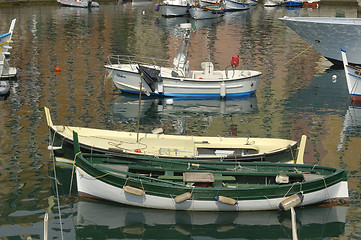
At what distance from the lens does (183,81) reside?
34.8 metres

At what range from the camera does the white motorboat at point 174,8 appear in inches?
3430

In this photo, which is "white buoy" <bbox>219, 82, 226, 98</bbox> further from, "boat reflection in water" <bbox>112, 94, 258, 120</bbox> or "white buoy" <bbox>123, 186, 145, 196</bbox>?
"white buoy" <bbox>123, 186, 145, 196</bbox>

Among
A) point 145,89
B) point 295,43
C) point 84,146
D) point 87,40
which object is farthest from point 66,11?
point 84,146

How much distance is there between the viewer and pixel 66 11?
90.1 m

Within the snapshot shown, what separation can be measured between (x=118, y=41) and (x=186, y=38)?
88.0 ft

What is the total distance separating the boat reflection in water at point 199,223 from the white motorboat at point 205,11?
69547mm

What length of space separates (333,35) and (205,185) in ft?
92.2

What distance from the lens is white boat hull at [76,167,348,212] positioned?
63.7 ft

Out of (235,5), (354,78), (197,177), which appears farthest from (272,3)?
(197,177)

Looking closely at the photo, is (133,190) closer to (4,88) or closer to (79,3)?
(4,88)

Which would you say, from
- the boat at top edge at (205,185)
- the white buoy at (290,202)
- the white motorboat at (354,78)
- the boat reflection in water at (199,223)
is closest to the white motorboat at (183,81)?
the white motorboat at (354,78)

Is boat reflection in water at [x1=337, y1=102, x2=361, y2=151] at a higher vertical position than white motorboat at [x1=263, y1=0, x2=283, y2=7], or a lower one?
lower

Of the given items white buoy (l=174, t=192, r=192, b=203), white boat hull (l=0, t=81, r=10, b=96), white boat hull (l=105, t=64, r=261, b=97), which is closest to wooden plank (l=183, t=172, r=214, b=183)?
white buoy (l=174, t=192, r=192, b=203)

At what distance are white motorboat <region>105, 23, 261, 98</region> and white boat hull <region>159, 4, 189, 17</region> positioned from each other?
174 ft
